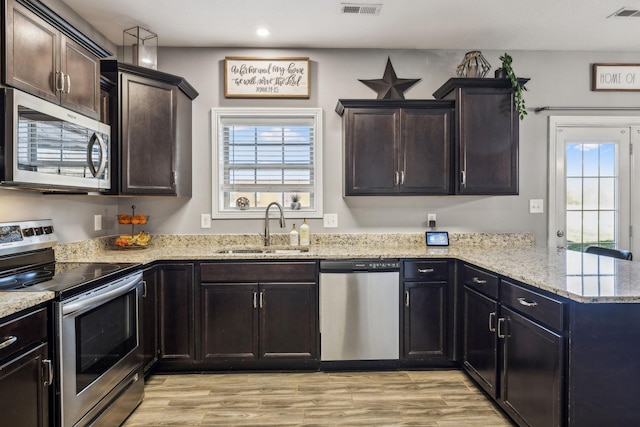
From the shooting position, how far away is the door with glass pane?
3482mm

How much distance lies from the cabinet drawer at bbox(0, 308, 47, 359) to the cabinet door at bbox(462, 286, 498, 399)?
2304 mm

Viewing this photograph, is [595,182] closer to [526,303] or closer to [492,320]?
[492,320]

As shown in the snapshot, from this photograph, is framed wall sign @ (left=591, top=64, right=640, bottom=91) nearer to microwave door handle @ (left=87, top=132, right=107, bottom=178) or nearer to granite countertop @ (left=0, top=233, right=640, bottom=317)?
granite countertop @ (left=0, top=233, right=640, bottom=317)

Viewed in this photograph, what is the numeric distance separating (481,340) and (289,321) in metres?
1.32

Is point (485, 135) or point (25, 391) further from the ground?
point (485, 135)

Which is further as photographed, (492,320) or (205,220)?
(205,220)

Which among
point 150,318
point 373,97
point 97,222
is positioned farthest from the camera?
point 373,97

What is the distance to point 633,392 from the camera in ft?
5.32

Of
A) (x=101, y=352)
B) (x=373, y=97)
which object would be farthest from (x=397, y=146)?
(x=101, y=352)

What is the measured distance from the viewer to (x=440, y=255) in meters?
2.91

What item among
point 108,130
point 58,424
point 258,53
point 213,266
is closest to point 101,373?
point 58,424

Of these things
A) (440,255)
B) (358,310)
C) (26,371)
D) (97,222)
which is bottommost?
(358,310)

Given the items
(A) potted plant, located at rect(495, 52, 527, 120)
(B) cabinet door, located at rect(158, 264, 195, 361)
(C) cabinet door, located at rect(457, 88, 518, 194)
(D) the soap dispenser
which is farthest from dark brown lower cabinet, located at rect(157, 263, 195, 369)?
(A) potted plant, located at rect(495, 52, 527, 120)

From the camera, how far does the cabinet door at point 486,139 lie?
3055 mm
